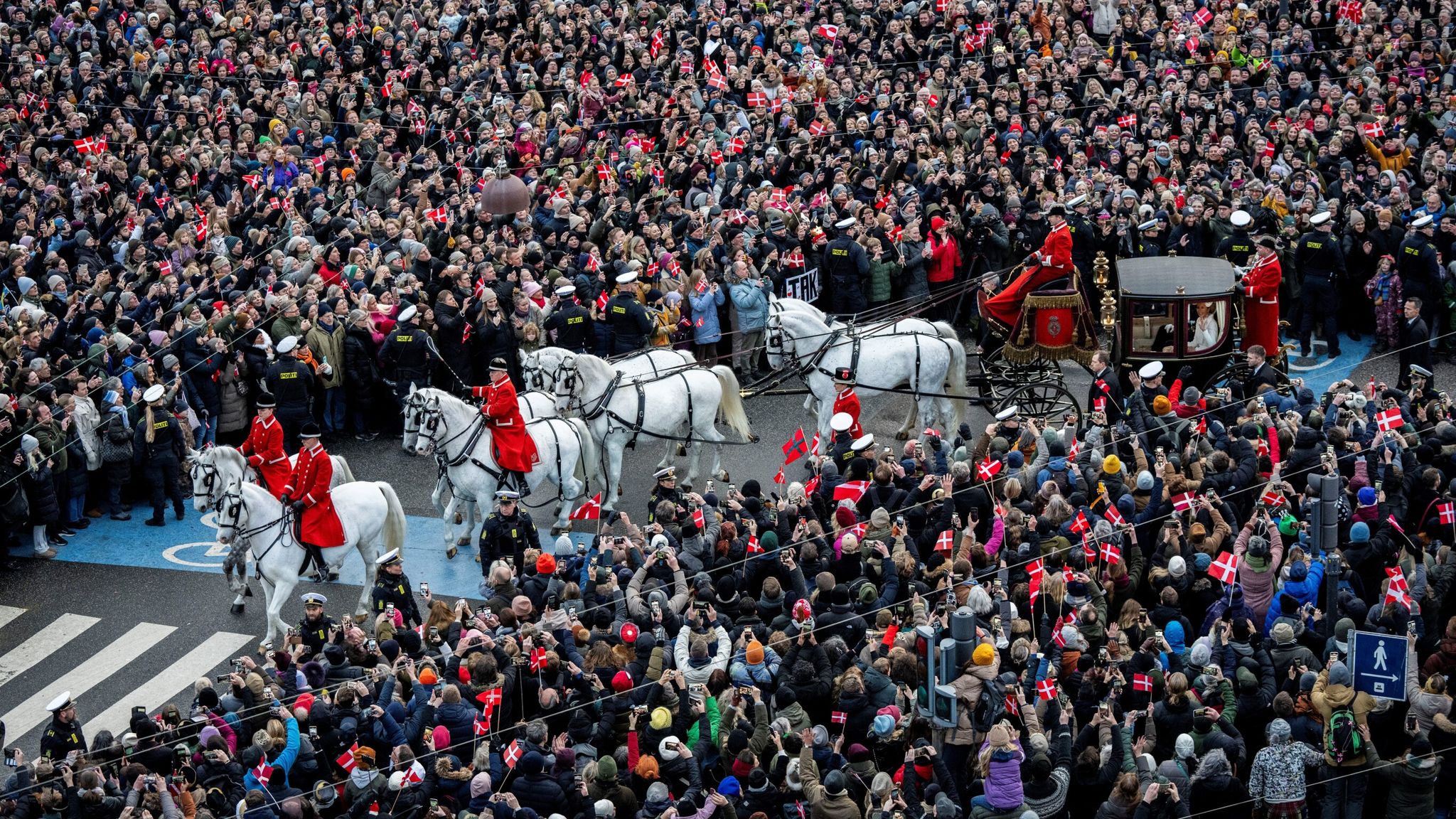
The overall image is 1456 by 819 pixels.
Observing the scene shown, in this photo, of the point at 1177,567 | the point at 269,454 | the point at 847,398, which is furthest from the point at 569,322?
the point at 1177,567

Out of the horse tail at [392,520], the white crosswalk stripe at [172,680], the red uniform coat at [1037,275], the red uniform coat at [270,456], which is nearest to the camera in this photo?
the white crosswalk stripe at [172,680]

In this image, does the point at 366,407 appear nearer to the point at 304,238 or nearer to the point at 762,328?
the point at 304,238

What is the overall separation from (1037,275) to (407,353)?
8601 millimetres

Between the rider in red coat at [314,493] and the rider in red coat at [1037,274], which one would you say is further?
the rider in red coat at [1037,274]

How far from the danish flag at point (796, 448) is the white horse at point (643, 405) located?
0.69 m

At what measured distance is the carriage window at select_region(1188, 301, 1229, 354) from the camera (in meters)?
24.0

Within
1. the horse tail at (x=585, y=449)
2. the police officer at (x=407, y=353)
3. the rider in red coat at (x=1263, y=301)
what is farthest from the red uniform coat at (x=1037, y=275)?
the police officer at (x=407, y=353)

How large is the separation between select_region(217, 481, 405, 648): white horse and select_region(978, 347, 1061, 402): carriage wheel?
8.01 metres

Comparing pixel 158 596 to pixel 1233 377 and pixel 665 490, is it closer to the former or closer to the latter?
pixel 665 490

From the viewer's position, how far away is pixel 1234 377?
24406 mm

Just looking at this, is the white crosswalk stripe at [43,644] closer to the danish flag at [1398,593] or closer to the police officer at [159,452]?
the police officer at [159,452]

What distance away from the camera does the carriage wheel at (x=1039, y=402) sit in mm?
24844

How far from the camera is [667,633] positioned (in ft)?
59.8

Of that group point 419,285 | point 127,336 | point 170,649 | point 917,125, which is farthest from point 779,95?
point 170,649
